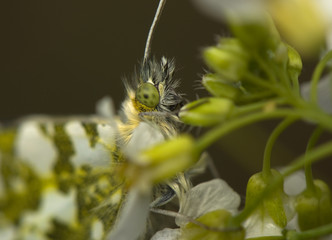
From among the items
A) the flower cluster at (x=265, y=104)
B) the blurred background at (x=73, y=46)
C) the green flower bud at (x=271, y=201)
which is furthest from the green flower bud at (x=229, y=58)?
the blurred background at (x=73, y=46)

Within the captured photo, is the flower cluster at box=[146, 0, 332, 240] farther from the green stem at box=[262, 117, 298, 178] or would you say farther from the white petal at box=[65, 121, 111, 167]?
the white petal at box=[65, 121, 111, 167]

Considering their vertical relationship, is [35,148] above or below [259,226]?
above

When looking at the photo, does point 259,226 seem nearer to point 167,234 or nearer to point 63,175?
point 167,234

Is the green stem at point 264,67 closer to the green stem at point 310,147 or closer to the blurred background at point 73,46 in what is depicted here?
the green stem at point 310,147

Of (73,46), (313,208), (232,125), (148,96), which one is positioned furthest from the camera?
(73,46)

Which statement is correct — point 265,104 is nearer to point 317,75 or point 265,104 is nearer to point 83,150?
point 317,75

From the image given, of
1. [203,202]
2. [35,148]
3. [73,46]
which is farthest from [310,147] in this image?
[73,46]

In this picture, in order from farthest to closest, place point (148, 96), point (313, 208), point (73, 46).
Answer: point (73, 46)
point (148, 96)
point (313, 208)

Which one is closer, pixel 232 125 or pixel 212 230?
pixel 232 125
